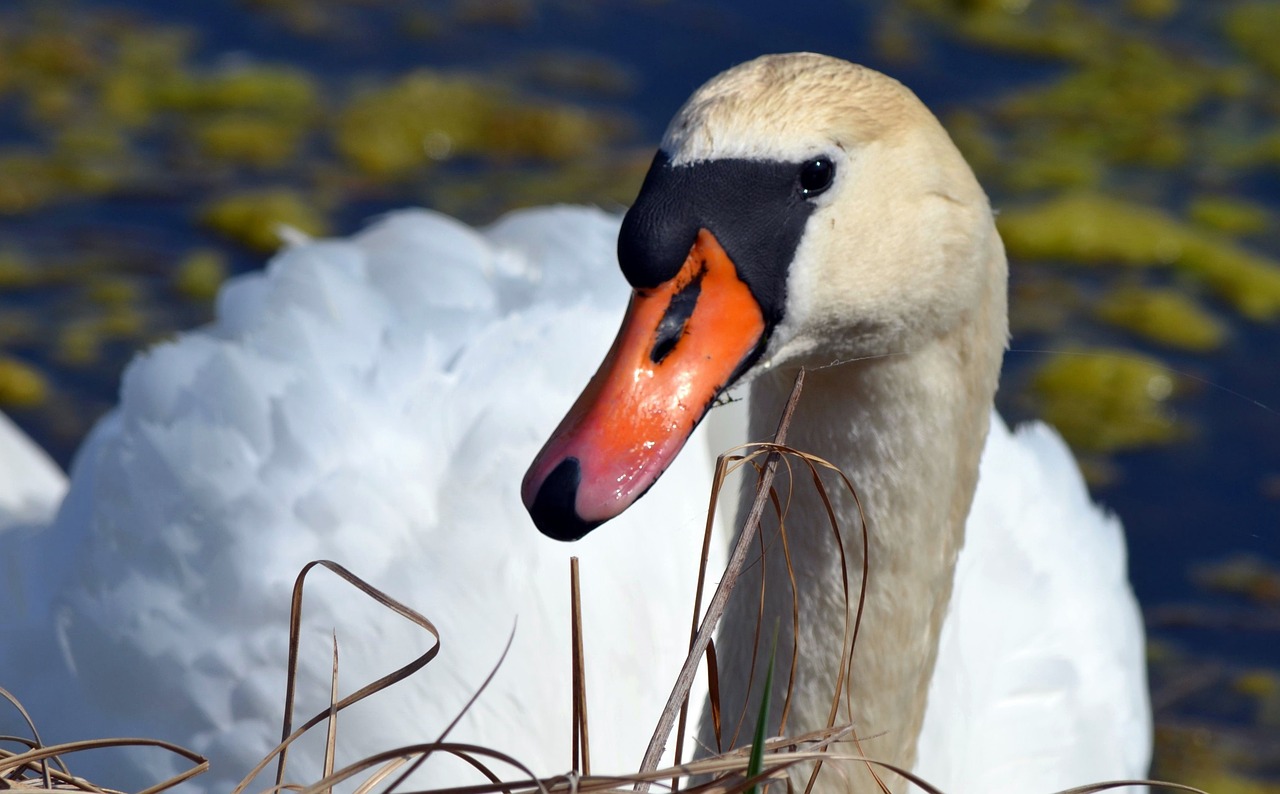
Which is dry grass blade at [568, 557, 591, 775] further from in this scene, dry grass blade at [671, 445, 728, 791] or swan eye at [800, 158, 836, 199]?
swan eye at [800, 158, 836, 199]

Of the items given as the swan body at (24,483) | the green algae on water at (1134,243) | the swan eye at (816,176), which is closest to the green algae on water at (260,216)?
the swan body at (24,483)

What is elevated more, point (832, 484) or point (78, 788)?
point (832, 484)

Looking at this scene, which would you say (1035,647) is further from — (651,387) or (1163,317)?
(1163,317)

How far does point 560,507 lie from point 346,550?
1140mm

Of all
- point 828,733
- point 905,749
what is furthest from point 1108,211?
point 828,733

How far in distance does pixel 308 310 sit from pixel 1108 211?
2566mm

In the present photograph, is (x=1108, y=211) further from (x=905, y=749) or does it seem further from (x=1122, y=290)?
(x=905, y=749)

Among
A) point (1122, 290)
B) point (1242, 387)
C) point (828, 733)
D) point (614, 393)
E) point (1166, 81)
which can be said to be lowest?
point (828, 733)

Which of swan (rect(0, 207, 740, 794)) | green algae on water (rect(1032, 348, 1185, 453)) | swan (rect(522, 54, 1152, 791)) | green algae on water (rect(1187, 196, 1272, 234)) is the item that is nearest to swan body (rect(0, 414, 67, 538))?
swan (rect(0, 207, 740, 794))

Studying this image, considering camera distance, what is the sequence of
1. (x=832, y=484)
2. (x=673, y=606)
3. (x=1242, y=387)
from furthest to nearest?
(x=1242, y=387)
(x=673, y=606)
(x=832, y=484)

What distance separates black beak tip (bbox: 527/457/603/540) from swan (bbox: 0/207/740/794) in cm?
87

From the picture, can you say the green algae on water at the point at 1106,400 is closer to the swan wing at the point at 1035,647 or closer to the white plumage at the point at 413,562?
the swan wing at the point at 1035,647

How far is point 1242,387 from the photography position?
4.04m

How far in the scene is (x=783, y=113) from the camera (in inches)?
64.1
